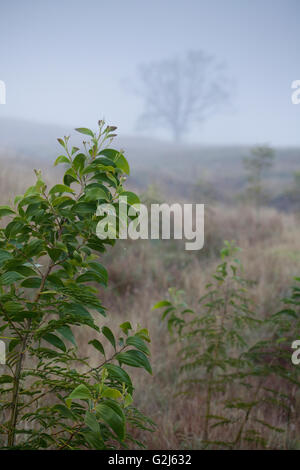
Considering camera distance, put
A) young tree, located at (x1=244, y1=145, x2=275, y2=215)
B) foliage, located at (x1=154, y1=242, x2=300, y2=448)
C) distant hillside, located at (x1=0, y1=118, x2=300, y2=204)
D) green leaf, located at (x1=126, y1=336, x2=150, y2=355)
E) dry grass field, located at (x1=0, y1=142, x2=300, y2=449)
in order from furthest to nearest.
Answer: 1. distant hillside, located at (x1=0, y1=118, x2=300, y2=204)
2. young tree, located at (x1=244, y1=145, x2=275, y2=215)
3. dry grass field, located at (x1=0, y1=142, x2=300, y2=449)
4. foliage, located at (x1=154, y1=242, x2=300, y2=448)
5. green leaf, located at (x1=126, y1=336, x2=150, y2=355)

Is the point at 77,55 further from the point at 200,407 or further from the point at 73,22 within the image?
the point at 200,407

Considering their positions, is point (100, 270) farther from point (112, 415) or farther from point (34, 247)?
point (112, 415)

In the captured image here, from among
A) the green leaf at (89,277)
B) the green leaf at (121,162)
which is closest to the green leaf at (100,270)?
the green leaf at (89,277)

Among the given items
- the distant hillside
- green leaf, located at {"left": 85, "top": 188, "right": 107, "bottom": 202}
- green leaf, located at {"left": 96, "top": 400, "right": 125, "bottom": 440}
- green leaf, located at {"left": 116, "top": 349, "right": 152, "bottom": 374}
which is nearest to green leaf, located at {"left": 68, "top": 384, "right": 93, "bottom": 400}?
green leaf, located at {"left": 96, "top": 400, "right": 125, "bottom": 440}

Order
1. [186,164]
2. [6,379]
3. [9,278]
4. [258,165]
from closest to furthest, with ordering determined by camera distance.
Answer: [9,278]
[6,379]
[258,165]
[186,164]

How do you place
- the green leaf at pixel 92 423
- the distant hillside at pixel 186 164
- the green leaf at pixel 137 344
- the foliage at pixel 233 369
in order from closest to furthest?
the green leaf at pixel 92 423
the green leaf at pixel 137 344
the foliage at pixel 233 369
the distant hillside at pixel 186 164

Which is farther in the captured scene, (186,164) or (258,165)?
(186,164)

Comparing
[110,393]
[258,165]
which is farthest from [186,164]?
[110,393]

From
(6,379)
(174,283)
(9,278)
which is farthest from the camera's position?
(174,283)

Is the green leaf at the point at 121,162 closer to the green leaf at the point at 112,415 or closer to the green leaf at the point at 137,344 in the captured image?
the green leaf at the point at 137,344

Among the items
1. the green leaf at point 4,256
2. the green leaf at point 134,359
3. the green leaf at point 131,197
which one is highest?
the green leaf at point 131,197

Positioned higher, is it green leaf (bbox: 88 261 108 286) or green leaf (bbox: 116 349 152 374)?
green leaf (bbox: 88 261 108 286)

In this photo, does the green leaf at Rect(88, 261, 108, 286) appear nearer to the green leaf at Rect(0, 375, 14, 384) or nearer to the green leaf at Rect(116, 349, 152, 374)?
the green leaf at Rect(116, 349, 152, 374)
